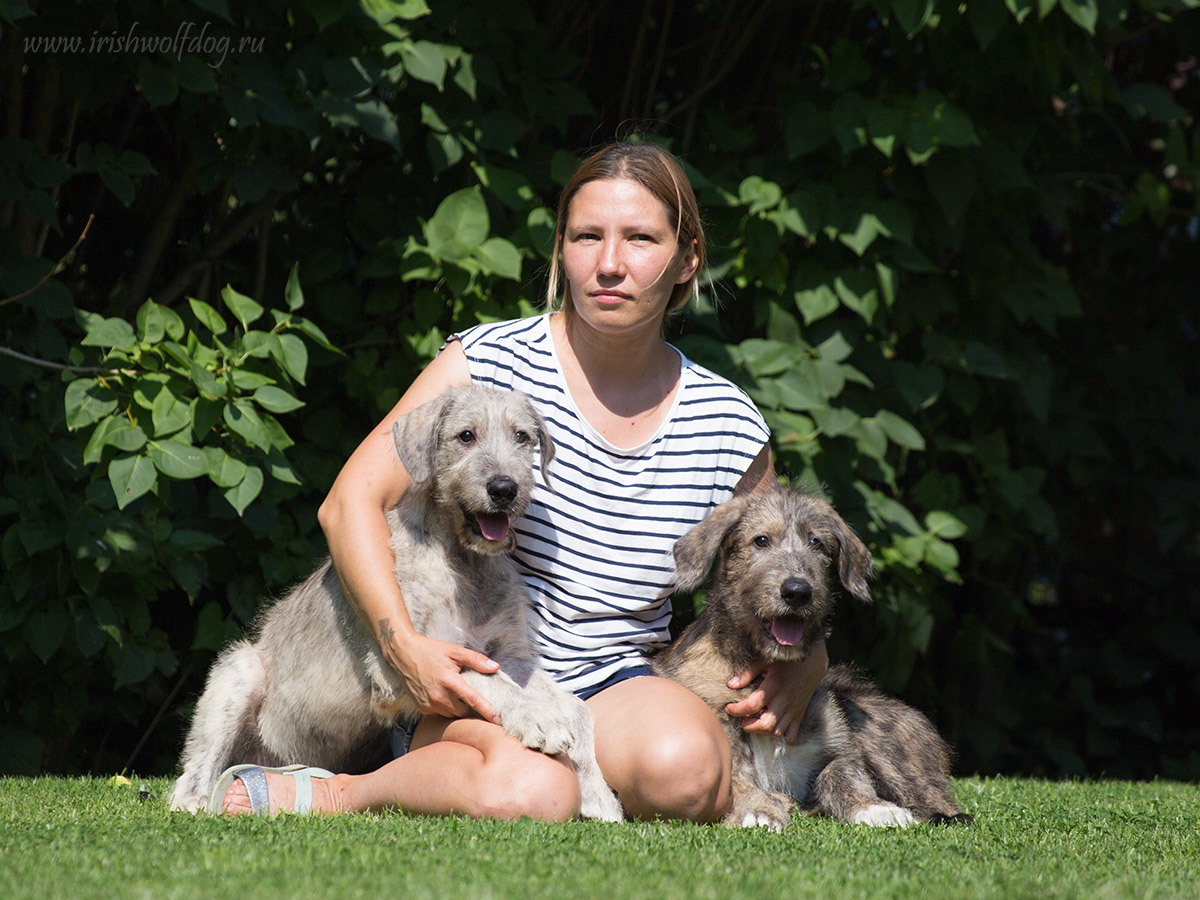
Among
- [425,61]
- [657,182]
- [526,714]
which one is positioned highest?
[425,61]

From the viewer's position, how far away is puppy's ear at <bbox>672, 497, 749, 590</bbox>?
3.33 metres

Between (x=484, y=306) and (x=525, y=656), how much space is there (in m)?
1.65

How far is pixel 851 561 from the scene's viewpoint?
3521mm

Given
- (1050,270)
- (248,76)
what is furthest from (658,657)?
(1050,270)

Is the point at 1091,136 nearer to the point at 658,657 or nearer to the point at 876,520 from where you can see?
the point at 876,520

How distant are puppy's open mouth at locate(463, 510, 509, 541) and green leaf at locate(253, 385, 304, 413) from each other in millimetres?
947

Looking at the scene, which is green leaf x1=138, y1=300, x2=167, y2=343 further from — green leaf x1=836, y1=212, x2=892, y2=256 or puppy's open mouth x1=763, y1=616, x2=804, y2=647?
green leaf x1=836, y1=212, x2=892, y2=256

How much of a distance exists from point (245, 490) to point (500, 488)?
1.10m

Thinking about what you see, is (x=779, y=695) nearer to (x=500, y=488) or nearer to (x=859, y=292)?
(x=500, y=488)

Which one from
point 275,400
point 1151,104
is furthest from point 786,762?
point 1151,104

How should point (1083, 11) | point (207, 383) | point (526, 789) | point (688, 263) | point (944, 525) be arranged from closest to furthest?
point (526, 789), point (688, 263), point (207, 383), point (1083, 11), point (944, 525)

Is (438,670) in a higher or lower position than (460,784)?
higher

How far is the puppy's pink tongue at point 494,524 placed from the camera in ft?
10.4

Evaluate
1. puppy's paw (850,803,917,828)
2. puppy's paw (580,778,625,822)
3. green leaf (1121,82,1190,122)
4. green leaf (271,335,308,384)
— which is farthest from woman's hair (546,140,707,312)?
green leaf (1121,82,1190,122)
